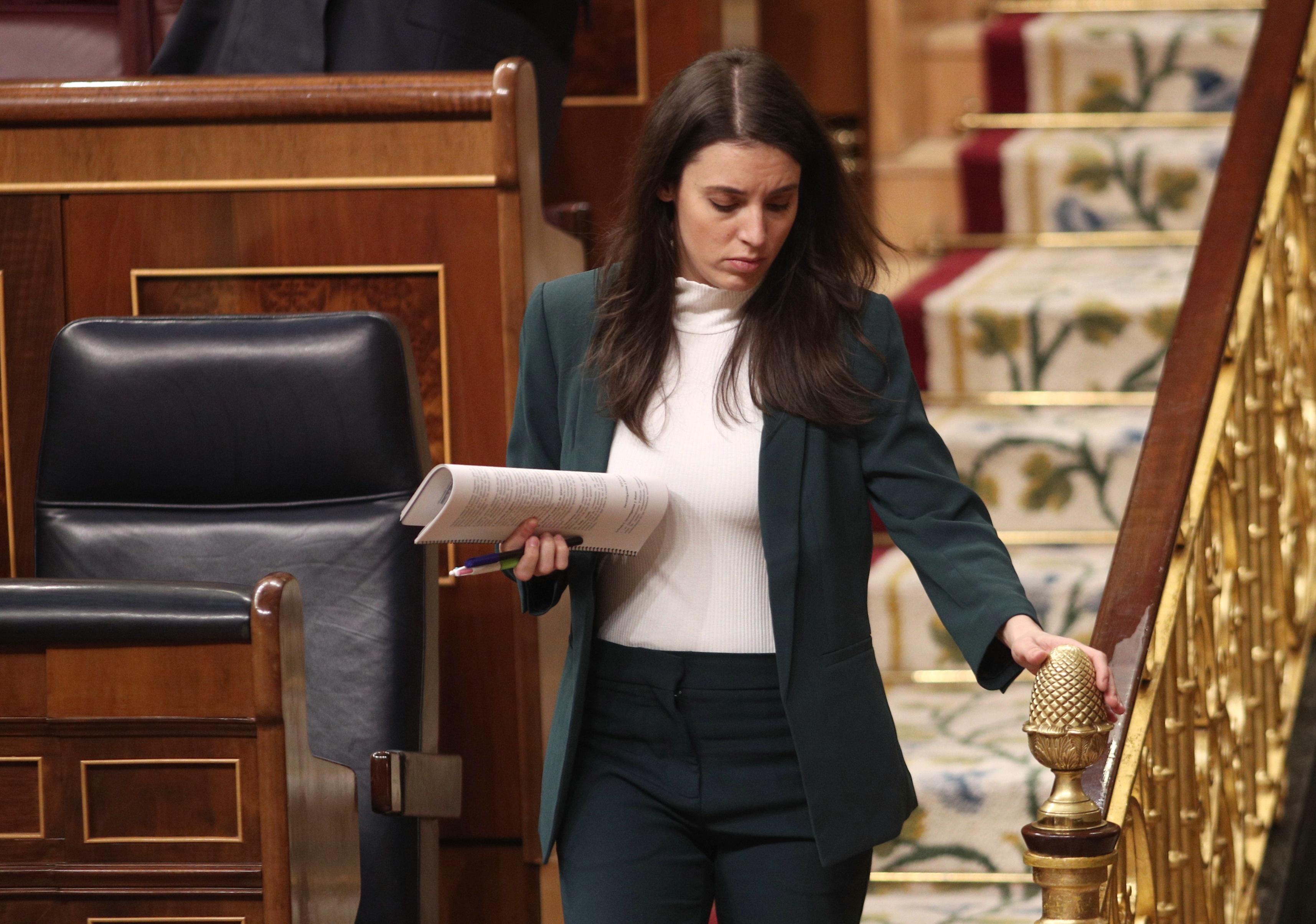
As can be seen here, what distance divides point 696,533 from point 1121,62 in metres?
2.53

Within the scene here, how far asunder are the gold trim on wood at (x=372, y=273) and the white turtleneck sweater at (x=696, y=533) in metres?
0.70

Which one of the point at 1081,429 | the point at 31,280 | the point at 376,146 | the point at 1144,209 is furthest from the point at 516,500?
the point at 1144,209

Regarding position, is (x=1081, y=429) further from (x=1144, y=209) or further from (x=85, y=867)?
(x=85, y=867)

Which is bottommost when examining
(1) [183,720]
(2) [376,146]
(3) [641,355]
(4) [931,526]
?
(1) [183,720]

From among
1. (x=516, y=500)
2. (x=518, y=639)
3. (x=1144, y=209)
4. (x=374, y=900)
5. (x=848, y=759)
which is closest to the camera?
(x=516, y=500)

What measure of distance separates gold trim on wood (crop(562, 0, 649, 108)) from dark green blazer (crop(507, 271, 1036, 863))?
1.82 meters

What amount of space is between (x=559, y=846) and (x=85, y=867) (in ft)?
1.45

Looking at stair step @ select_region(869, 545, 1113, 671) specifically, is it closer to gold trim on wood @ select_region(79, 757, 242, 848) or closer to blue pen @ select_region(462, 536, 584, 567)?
blue pen @ select_region(462, 536, 584, 567)

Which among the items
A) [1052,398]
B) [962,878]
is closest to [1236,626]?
[962,878]

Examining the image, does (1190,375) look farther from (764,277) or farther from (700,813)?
(700,813)

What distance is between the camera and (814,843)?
149 cm

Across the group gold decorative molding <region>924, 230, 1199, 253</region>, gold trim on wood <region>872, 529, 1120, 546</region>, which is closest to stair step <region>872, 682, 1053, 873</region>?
gold trim on wood <region>872, 529, 1120, 546</region>

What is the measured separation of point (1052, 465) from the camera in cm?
299

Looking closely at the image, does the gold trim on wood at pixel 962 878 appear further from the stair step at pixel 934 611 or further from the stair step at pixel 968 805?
the stair step at pixel 934 611
